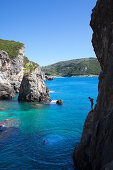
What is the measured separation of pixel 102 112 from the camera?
1261cm

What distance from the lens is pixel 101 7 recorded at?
15289 mm

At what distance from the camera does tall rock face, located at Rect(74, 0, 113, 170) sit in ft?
32.4

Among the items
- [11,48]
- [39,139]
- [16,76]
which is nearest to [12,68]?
[16,76]

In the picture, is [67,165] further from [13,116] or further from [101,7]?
[13,116]

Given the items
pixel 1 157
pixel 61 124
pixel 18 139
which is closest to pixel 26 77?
pixel 61 124

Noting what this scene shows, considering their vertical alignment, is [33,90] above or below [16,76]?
below

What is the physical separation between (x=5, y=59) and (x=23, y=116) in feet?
143

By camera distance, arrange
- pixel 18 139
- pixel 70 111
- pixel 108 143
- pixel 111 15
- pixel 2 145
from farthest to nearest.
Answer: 1. pixel 70 111
2. pixel 18 139
3. pixel 2 145
4. pixel 111 15
5. pixel 108 143

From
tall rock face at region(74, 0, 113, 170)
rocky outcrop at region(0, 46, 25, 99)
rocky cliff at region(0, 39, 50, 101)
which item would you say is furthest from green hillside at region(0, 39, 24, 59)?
tall rock face at region(74, 0, 113, 170)

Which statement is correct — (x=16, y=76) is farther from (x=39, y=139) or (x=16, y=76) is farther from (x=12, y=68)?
(x=39, y=139)

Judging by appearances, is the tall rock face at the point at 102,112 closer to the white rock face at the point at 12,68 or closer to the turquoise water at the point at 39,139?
the turquoise water at the point at 39,139

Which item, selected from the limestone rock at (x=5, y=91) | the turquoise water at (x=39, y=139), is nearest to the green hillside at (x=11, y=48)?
the limestone rock at (x=5, y=91)

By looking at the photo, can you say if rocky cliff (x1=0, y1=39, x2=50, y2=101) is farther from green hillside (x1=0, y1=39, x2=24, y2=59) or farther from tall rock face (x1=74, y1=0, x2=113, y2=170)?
tall rock face (x1=74, y1=0, x2=113, y2=170)

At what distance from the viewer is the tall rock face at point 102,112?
32.4 feet
